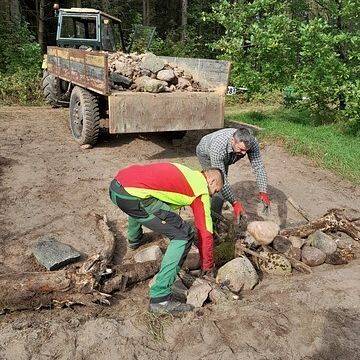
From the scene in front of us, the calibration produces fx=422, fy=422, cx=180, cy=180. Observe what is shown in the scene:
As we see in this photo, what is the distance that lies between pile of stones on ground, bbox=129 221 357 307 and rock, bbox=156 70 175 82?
3.76m

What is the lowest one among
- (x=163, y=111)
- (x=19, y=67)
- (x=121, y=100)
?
(x=163, y=111)

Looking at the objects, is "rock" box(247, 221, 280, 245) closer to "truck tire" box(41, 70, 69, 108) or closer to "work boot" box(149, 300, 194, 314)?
"work boot" box(149, 300, 194, 314)

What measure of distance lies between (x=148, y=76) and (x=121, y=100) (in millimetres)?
1334

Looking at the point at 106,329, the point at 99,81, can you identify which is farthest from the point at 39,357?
the point at 99,81

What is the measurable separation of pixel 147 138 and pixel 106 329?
533 centimetres

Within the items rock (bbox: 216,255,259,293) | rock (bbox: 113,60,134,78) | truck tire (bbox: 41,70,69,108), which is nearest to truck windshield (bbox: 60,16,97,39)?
truck tire (bbox: 41,70,69,108)

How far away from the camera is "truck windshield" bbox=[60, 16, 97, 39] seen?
8781 millimetres

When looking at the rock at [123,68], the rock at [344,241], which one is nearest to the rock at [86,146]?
the rock at [123,68]

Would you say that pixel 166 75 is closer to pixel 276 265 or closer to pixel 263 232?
pixel 263 232

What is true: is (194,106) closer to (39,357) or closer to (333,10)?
(333,10)

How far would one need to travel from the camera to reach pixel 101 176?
20.1ft

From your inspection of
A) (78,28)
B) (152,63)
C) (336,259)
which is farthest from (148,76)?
(336,259)

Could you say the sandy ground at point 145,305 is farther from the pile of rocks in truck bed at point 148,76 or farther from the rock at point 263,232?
the pile of rocks in truck bed at point 148,76

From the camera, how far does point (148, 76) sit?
7.34 metres
